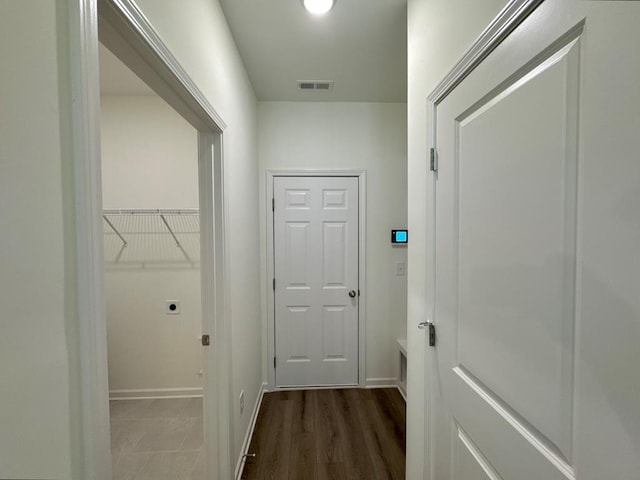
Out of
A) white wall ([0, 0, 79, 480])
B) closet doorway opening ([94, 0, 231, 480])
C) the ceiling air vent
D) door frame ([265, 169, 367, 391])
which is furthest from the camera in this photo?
door frame ([265, 169, 367, 391])

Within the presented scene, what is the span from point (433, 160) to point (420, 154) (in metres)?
0.15

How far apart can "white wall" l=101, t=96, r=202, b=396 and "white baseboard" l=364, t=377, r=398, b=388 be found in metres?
1.58

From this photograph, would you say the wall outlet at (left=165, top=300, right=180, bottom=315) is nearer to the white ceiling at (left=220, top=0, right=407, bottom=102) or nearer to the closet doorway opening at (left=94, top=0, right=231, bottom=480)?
the closet doorway opening at (left=94, top=0, right=231, bottom=480)

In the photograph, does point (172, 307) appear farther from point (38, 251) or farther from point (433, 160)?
point (433, 160)

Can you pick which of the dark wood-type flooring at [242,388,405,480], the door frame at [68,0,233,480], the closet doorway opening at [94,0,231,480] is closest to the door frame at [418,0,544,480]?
the dark wood-type flooring at [242,388,405,480]

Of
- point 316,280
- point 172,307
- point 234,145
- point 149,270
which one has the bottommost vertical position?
point 172,307

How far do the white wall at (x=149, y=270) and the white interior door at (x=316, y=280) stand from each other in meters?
0.77

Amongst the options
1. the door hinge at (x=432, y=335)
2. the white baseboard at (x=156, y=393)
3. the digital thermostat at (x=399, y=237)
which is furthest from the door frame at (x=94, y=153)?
the white baseboard at (x=156, y=393)

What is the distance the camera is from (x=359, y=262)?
2.62m

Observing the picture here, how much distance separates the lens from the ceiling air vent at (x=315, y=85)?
7.37 feet

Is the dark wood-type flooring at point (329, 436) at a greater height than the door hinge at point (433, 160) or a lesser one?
lesser

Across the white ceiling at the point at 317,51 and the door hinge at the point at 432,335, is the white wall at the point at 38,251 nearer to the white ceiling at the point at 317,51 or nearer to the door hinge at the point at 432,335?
the door hinge at the point at 432,335

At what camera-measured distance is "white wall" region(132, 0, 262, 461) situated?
1050 millimetres

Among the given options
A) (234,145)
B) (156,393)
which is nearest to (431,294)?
(234,145)
